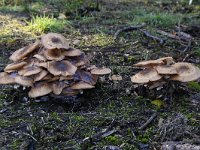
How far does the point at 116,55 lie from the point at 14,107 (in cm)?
194

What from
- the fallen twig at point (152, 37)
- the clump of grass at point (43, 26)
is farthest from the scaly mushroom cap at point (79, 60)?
the clump of grass at point (43, 26)

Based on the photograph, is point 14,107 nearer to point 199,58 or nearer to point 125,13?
point 199,58

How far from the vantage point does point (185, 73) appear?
3826 millimetres

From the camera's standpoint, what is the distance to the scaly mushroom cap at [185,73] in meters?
3.79

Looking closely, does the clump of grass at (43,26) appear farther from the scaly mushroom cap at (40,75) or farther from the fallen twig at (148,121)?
the fallen twig at (148,121)

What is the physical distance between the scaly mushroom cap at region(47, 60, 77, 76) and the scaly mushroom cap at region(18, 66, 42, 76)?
4.5 inches

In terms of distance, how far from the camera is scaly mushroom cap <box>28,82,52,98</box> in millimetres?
3852

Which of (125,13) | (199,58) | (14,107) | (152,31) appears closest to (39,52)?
(14,107)

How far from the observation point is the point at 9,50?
570 centimetres

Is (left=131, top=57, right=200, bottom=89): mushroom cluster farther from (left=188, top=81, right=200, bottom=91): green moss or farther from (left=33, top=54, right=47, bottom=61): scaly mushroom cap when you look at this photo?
(left=33, top=54, right=47, bottom=61): scaly mushroom cap

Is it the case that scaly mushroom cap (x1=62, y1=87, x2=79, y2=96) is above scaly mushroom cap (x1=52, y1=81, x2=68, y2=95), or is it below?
below

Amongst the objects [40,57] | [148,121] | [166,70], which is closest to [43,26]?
[40,57]

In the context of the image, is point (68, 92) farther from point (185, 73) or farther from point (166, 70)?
point (185, 73)

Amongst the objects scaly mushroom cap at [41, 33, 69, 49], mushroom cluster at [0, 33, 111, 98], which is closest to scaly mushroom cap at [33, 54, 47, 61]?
mushroom cluster at [0, 33, 111, 98]
